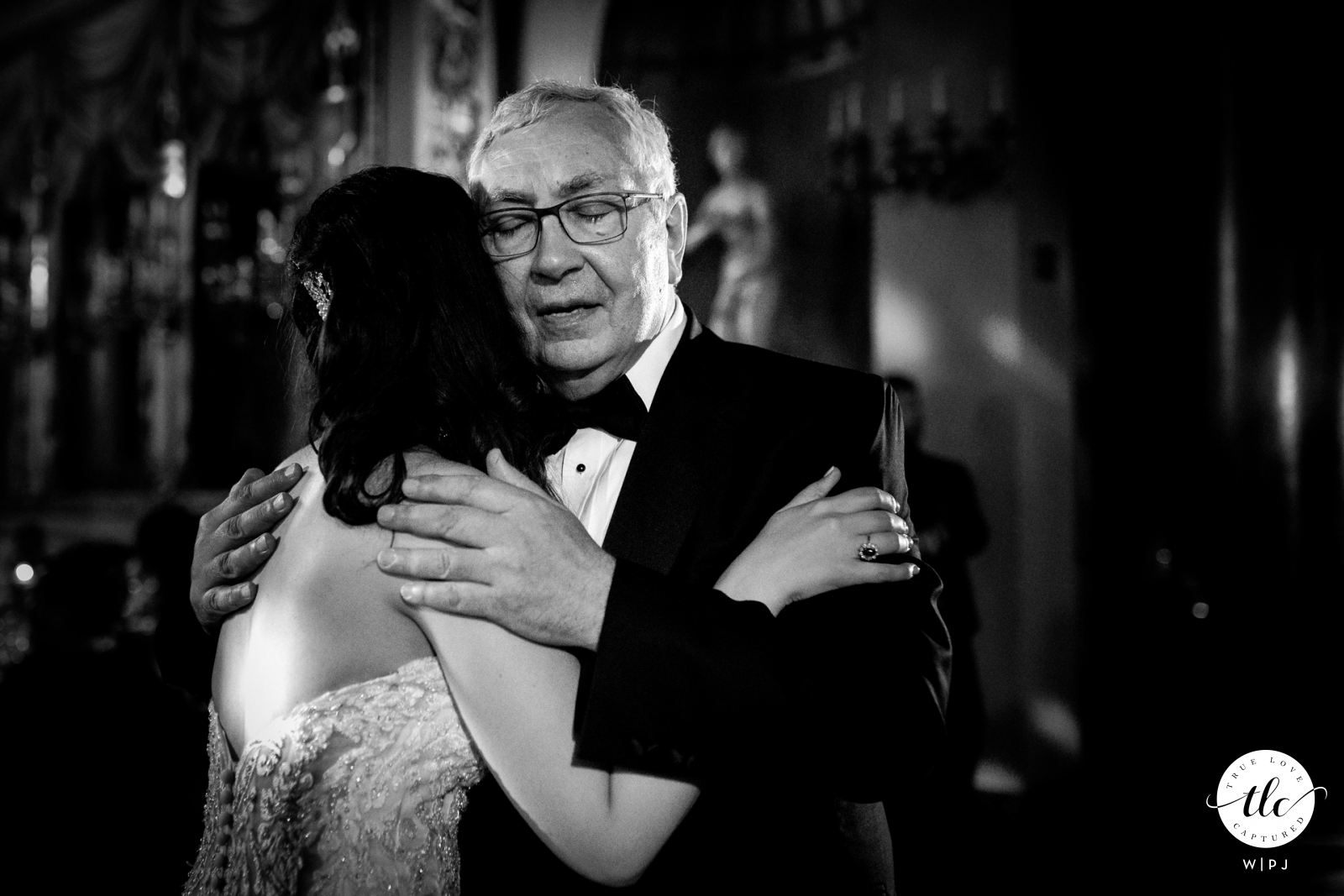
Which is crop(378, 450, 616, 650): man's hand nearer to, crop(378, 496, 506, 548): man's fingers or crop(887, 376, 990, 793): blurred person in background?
crop(378, 496, 506, 548): man's fingers

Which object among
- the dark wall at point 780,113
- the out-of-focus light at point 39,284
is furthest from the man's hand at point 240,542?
the out-of-focus light at point 39,284

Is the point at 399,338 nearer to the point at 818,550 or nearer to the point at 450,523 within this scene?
the point at 450,523

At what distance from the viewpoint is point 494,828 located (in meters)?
1.53

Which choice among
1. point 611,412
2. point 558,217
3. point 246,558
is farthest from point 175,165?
point 246,558

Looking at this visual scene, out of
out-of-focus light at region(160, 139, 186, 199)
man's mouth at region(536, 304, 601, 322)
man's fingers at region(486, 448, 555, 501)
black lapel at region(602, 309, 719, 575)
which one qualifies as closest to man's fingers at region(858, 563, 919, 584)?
black lapel at region(602, 309, 719, 575)

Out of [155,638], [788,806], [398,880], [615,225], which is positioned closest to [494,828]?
[398,880]

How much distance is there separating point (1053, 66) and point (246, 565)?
5.05 metres

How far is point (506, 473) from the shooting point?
57.1 inches

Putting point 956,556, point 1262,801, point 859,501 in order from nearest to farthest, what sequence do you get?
point 859,501
point 1262,801
point 956,556

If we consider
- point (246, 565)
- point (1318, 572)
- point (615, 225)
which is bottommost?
point (1318, 572)

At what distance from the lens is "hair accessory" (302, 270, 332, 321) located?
4.96 feet

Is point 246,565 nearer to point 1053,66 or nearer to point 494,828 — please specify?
point 494,828

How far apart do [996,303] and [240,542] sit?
441cm

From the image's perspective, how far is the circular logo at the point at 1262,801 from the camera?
313 cm
